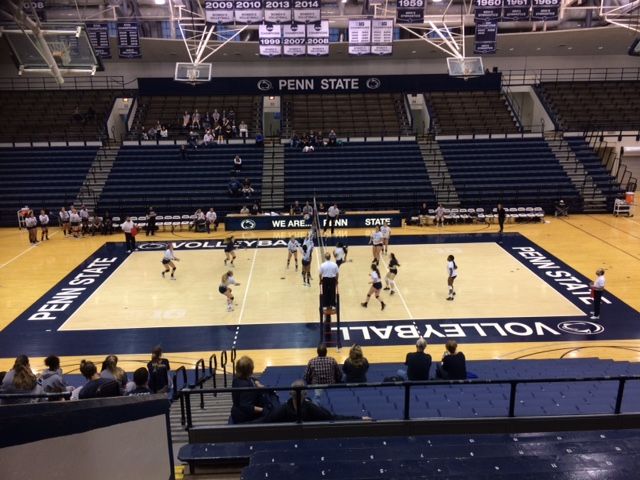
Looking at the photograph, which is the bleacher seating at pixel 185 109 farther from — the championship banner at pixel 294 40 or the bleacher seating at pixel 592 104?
the bleacher seating at pixel 592 104

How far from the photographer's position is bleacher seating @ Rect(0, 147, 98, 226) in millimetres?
27156

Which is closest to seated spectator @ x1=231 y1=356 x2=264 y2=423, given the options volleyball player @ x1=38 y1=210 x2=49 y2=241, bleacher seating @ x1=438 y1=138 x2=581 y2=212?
volleyball player @ x1=38 y1=210 x2=49 y2=241

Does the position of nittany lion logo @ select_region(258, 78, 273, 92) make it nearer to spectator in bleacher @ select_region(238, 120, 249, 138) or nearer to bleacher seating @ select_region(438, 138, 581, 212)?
spectator in bleacher @ select_region(238, 120, 249, 138)

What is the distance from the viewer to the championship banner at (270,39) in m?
21.8

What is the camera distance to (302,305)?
1523 centimetres

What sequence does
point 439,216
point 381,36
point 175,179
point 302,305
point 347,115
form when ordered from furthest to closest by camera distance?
point 347,115 < point 175,179 < point 439,216 < point 381,36 < point 302,305

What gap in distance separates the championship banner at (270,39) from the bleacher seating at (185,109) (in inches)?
437

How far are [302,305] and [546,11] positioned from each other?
14962 mm

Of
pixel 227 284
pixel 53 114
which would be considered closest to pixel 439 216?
pixel 227 284

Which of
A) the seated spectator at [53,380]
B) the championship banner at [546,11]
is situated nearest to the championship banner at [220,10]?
the championship banner at [546,11]

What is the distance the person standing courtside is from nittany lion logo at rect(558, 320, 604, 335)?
0.40 m

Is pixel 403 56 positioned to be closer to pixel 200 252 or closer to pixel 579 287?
pixel 200 252

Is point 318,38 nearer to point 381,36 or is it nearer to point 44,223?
point 381,36

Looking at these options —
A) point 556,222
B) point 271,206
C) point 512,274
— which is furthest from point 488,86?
point 512,274
